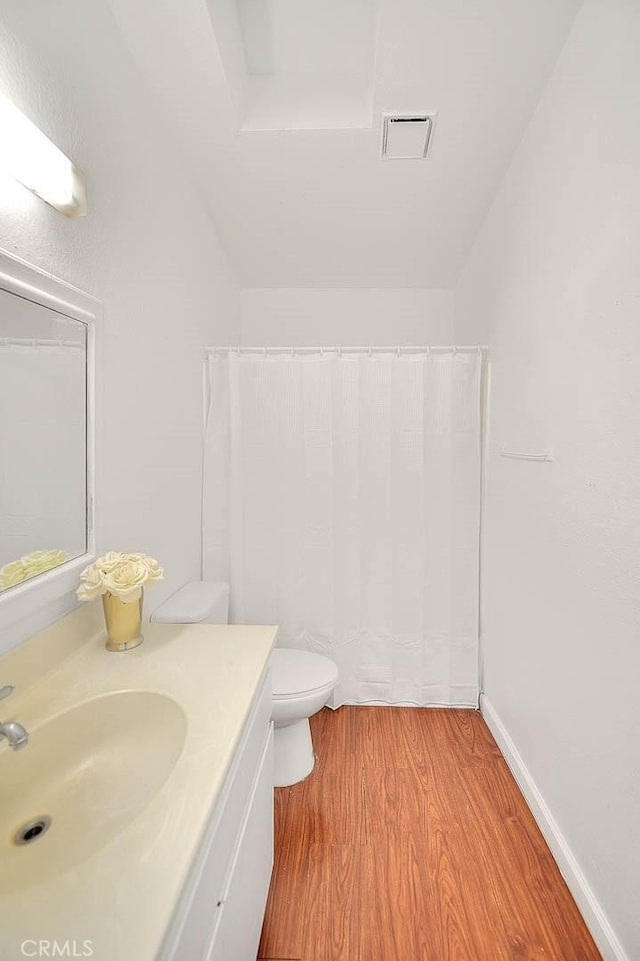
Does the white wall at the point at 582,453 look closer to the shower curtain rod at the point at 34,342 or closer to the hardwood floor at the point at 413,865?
the hardwood floor at the point at 413,865

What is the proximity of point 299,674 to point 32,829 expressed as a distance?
1080 mm

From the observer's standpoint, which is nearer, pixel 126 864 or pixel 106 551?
pixel 126 864

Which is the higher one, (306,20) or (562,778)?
(306,20)

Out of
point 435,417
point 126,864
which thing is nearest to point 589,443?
point 435,417

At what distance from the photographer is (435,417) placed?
6.90 ft

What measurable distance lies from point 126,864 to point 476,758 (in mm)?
1653

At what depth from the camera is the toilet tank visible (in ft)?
5.12

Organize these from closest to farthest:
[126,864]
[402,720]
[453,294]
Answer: [126,864]
[402,720]
[453,294]

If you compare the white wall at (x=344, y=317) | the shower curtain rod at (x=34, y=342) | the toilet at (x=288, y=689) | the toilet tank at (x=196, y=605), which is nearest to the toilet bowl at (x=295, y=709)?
the toilet at (x=288, y=689)

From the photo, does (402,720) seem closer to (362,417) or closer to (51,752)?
(362,417)

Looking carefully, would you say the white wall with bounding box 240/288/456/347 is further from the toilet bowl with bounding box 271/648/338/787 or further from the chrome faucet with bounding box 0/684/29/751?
the chrome faucet with bounding box 0/684/29/751

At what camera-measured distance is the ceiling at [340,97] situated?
1.23m

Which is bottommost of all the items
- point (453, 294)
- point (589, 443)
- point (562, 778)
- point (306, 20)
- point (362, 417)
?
point (562, 778)

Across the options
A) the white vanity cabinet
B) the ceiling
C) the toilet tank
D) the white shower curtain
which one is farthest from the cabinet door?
the ceiling
